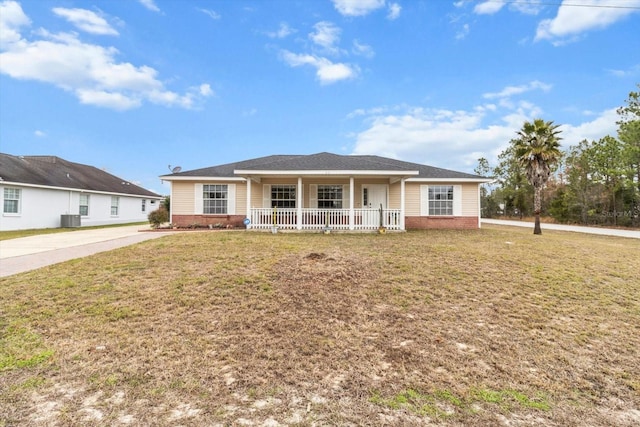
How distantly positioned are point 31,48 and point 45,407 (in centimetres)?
2031

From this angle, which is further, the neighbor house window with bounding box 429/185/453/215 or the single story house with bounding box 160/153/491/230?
the neighbor house window with bounding box 429/185/453/215

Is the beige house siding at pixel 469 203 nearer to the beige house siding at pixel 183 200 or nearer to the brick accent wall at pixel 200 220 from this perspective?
the brick accent wall at pixel 200 220

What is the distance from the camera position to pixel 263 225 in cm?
1456

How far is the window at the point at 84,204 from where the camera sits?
2116 centimetres

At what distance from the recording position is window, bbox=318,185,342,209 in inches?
653

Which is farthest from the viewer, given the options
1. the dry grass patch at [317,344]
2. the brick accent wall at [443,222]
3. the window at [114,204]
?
the window at [114,204]

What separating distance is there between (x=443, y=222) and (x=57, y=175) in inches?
993

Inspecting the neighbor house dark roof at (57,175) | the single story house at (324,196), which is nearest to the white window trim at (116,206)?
the neighbor house dark roof at (57,175)

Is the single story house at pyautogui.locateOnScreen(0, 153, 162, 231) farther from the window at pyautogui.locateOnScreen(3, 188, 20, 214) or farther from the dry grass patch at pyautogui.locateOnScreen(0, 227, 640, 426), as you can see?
the dry grass patch at pyautogui.locateOnScreen(0, 227, 640, 426)

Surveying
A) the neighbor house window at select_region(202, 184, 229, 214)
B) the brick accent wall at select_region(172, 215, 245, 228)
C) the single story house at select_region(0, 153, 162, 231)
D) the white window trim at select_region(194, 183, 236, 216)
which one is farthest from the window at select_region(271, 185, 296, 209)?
the single story house at select_region(0, 153, 162, 231)

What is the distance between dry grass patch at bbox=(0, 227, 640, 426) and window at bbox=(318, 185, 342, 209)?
968 centimetres

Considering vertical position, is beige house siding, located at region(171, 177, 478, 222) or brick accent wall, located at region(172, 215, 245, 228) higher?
beige house siding, located at region(171, 177, 478, 222)

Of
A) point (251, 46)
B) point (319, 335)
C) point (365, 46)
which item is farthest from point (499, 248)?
point (251, 46)

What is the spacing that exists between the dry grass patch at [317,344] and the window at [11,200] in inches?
583
